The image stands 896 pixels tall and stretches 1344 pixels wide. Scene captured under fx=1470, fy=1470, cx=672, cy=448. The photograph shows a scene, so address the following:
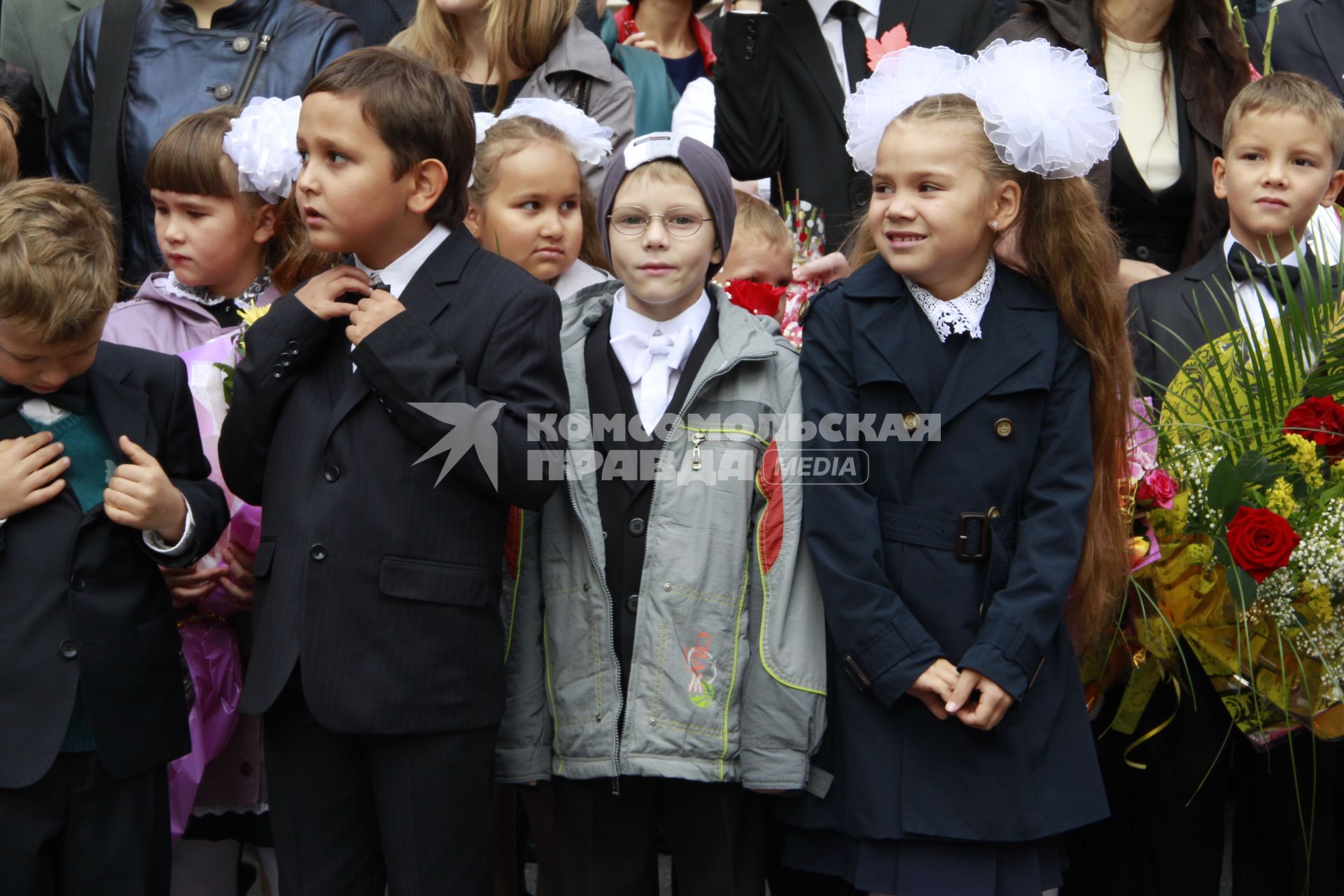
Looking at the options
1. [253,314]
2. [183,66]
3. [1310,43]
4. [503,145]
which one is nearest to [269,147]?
[253,314]

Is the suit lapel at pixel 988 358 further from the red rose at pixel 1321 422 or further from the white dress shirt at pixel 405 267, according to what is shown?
the white dress shirt at pixel 405 267

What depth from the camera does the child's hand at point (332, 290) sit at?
3.13 m

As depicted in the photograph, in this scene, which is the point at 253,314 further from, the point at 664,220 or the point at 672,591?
the point at 672,591

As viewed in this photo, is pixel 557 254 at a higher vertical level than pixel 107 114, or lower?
lower

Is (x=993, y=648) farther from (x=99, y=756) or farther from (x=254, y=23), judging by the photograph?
(x=254, y=23)

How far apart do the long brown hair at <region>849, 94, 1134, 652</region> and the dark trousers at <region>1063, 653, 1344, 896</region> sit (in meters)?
0.55

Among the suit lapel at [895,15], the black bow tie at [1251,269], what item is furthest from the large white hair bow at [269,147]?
the black bow tie at [1251,269]

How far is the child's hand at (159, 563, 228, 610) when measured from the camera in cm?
357

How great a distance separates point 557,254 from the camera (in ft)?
13.3

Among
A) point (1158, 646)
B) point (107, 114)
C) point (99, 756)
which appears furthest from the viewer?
point (107, 114)

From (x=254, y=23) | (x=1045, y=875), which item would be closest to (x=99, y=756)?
(x=1045, y=875)

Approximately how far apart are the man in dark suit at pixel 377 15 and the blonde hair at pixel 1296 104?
2932 millimetres

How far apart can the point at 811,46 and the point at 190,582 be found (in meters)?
2.63

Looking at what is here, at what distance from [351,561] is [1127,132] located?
297 cm
